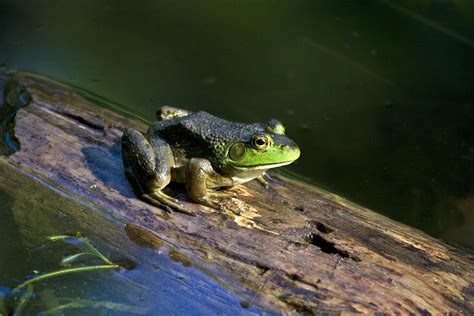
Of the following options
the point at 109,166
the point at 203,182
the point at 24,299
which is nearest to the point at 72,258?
the point at 24,299

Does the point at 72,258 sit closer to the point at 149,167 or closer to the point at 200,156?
the point at 149,167

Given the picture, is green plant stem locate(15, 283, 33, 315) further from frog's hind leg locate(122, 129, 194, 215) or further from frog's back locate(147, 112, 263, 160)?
frog's back locate(147, 112, 263, 160)

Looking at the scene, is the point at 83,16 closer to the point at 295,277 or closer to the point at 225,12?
the point at 225,12

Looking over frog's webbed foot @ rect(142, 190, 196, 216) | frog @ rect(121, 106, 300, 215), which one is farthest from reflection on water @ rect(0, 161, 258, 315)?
frog @ rect(121, 106, 300, 215)

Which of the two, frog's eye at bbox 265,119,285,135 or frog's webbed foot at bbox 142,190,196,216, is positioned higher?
frog's eye at bbox 265,119,285,135

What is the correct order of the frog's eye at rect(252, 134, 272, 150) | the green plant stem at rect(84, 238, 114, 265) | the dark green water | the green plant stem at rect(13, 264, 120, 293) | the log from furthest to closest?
the dark green water
the frog's eye at rect(252, 134, 272, 150)
the green plant stem at rect(84, 238, 114, 265)
the green plant stem at rect(13, 264, 120, 293)
the log

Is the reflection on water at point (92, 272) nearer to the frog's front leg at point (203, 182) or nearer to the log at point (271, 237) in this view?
the log at point (271, 237)
